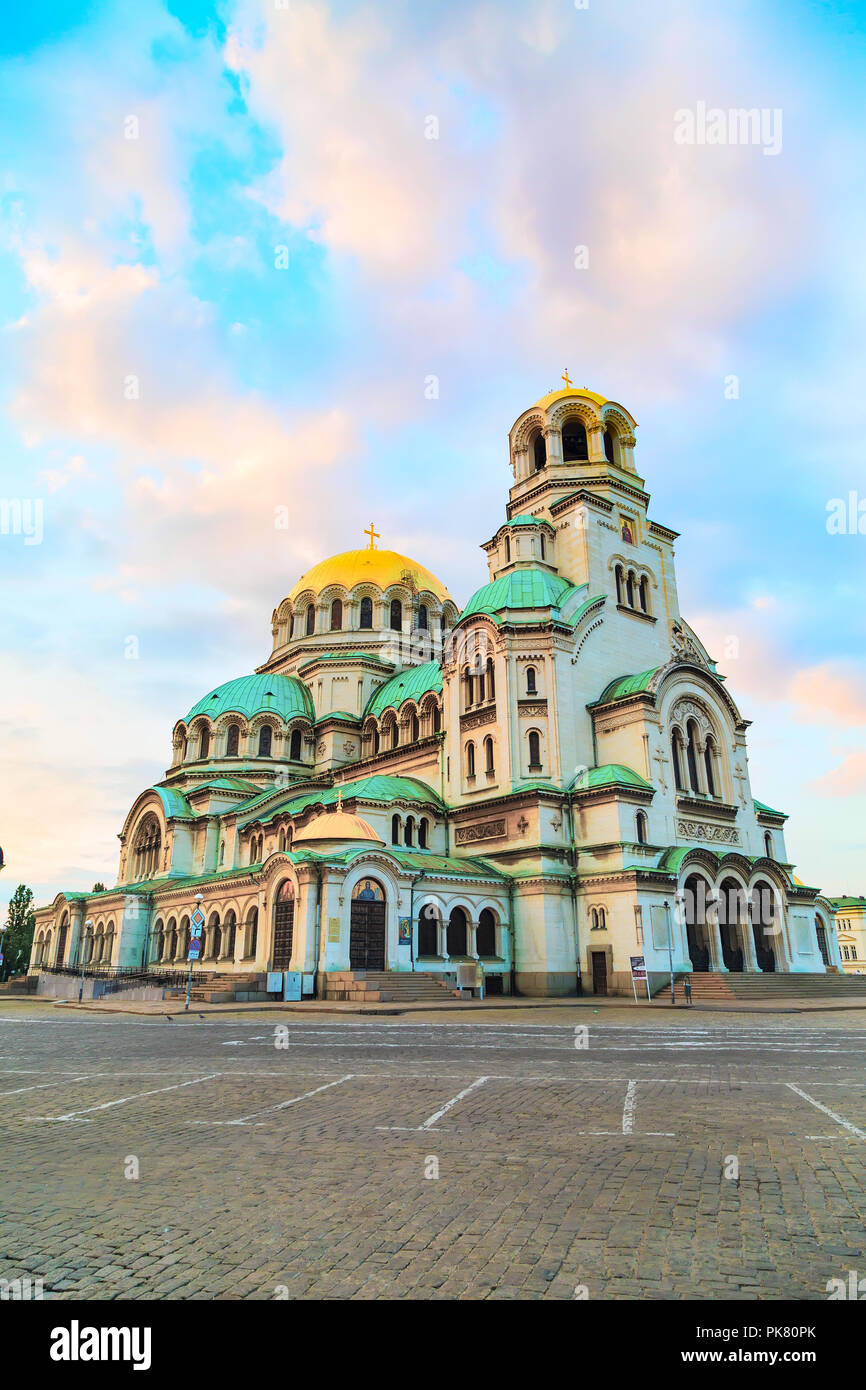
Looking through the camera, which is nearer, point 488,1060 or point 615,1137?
point 615,1137

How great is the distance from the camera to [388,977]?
3450cm

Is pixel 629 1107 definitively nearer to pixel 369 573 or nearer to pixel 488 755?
pixel 488 755

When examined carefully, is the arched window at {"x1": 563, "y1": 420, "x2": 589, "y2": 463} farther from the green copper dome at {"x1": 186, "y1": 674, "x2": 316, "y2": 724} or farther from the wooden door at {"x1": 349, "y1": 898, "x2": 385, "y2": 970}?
the wooden door at {"x1": 349, "y1": 898, "x2": 385, "y2": 970}

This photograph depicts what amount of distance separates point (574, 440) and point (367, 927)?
107 feet

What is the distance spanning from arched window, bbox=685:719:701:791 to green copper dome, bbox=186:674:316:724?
83.9 feet

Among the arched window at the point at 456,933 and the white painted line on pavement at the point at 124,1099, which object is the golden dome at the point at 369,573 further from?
the white painted line on pavement at the point at 124,1099

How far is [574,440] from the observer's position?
52.9 meters

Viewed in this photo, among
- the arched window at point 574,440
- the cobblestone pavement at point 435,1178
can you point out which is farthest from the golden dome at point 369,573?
the cobblestone pavement at point 435,1178

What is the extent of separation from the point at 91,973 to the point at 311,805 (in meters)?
19.9

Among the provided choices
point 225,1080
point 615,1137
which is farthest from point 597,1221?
point 225,1080

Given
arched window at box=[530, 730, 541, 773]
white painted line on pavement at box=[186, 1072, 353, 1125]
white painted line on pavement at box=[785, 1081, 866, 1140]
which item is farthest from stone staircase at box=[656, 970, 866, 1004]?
white painted line on pavement at box=[186, 1072, 353, 1125]

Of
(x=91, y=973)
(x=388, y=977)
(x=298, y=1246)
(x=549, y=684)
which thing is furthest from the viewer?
(x=91, y=973)

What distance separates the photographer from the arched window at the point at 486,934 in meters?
40.6
